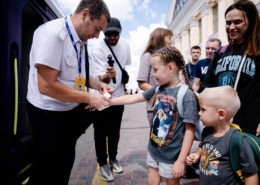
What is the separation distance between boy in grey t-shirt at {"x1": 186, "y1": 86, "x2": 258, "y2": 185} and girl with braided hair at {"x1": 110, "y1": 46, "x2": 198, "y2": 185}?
3.9 inches

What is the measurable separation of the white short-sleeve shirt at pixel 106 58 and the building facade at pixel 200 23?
37.6 feet

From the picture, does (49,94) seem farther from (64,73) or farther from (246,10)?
(246,10)

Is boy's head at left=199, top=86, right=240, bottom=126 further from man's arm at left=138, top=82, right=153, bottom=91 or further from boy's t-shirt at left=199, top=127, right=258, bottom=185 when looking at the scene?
man's arm at left=138, top=82, right=153, bottom=91

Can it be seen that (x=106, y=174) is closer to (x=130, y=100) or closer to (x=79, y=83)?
(x=130, y=100)

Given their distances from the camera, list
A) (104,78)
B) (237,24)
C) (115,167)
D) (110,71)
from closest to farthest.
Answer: (237,24), (110,71), (104,78), (115,167)

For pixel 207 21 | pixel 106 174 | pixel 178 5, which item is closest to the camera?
pixel 106 174

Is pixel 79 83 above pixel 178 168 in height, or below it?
above

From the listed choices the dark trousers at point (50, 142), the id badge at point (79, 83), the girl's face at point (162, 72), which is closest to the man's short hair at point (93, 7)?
the id badge at point (79, 83)

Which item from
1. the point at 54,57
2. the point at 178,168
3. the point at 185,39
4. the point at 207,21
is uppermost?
the point at 207,21

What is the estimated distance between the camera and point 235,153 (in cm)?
147

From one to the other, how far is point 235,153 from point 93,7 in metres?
1.61

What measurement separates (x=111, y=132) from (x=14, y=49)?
64.8 inches

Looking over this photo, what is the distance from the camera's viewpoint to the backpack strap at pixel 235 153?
4.82ft

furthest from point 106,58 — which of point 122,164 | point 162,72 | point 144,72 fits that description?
point 122,164
